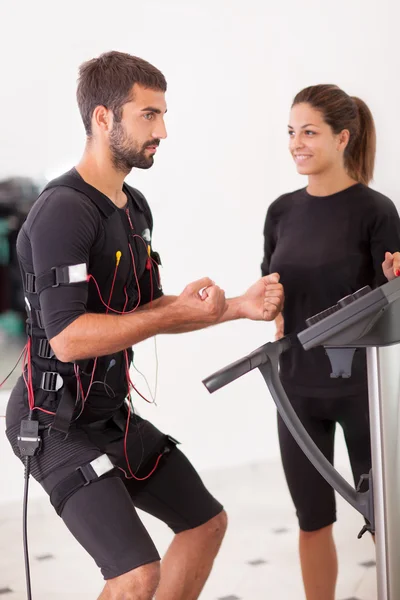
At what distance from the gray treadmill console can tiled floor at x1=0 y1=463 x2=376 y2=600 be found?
6.46 feet

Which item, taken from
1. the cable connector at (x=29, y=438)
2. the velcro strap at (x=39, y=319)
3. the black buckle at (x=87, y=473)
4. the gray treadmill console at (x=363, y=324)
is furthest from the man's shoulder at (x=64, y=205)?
the gray treadmill console at (x=363, y=324)

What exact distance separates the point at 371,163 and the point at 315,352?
0.73 m

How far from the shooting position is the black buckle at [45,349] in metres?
2.25

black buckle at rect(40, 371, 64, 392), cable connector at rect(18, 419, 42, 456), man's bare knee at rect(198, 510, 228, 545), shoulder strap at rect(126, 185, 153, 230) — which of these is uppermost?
shoulder strap at rect(126, 185, 153, 230)

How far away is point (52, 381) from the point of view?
7.35 feet

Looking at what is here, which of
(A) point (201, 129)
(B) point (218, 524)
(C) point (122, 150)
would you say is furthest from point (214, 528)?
(A) point (201, 129)

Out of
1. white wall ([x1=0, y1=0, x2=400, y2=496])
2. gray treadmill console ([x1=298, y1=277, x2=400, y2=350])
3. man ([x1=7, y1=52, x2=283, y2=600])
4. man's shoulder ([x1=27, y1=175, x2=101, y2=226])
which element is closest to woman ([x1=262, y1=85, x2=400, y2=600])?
man ([x1=7, y1=52, x2=283, y2=600])

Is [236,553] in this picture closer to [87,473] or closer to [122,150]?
[87,473]

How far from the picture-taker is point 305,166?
2.84 m

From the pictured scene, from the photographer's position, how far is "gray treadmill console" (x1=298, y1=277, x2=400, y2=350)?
1613 millimetres

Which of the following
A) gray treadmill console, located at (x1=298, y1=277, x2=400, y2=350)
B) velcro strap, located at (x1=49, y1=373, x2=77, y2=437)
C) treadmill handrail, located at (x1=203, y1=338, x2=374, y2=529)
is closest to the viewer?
gray treadmill console, located at (x1=298, y1=277, x2=400, y2=350)

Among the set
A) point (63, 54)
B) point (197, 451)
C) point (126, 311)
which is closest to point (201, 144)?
point (63, 54)

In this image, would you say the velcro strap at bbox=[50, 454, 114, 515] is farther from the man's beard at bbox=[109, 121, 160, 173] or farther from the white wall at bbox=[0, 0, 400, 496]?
the white wall at bbox=[0, 0, 400, 496]

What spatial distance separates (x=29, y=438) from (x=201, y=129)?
3223mm
